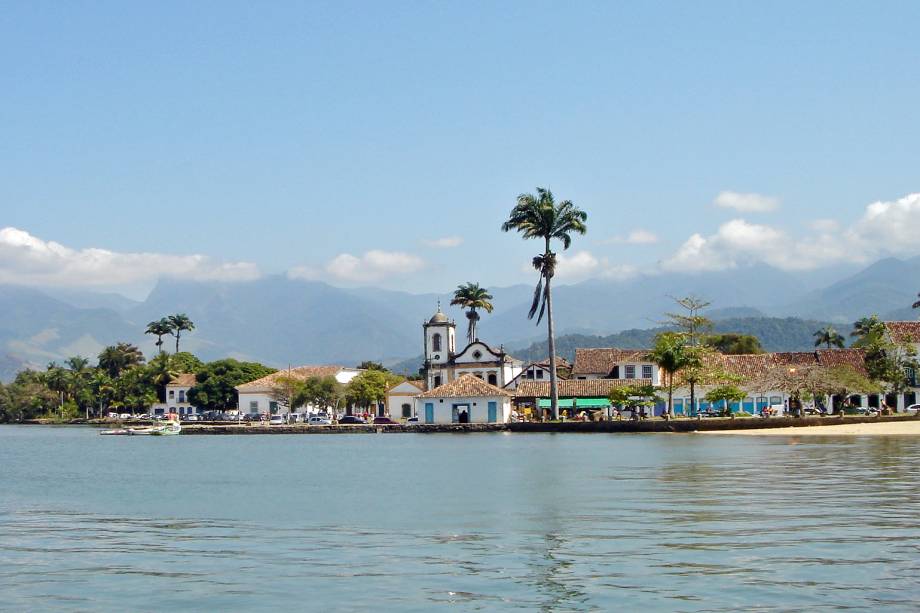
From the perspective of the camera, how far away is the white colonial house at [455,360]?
366 feet

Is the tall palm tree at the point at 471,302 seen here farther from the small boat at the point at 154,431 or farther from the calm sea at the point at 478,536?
the calm sea at the point at 478,536

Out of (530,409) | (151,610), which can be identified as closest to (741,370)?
(530,409)

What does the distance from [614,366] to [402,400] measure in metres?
23.0

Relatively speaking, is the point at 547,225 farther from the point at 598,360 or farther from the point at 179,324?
the point at 179,324

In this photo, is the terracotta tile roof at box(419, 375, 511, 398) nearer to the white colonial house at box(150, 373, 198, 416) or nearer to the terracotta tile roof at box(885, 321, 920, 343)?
the terracotta tile roof at box(885, 321, 920, 343)

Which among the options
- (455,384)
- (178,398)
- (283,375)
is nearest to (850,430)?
(455,384)

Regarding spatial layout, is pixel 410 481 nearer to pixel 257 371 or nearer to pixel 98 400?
pixel 257 371

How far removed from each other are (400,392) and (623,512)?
8538 cm

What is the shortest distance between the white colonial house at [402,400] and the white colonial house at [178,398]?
1217 inches

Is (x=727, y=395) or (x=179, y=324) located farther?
(x=179, y=324)

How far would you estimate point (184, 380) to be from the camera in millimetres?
136500

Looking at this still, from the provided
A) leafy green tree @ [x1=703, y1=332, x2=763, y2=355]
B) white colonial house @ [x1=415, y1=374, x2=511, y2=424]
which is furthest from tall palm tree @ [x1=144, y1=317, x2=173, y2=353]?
white colonial house @ [x1=415, y1=374, x2=511, y2=424]

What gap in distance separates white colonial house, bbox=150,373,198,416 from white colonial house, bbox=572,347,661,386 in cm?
5100

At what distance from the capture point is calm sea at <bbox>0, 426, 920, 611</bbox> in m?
18.2
